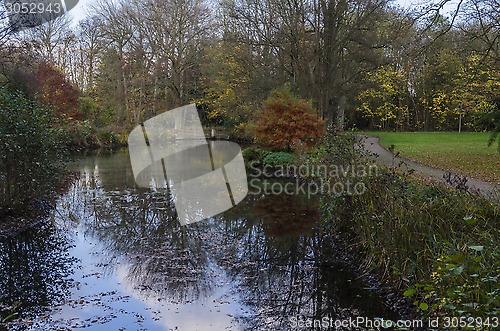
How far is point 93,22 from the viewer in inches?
1214

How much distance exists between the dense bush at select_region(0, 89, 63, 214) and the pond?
72 cm

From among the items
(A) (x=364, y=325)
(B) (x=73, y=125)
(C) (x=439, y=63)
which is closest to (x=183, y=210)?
(A) (x=364, y=325)

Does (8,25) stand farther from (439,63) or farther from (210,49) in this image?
(439,63)

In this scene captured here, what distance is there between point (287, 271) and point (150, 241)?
8.25ft

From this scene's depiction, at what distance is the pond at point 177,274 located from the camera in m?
4.52

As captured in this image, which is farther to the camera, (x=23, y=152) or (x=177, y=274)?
(x=23, y=152)

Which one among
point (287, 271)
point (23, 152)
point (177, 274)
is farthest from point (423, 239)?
point (23, 152)

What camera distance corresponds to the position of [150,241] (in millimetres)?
7227

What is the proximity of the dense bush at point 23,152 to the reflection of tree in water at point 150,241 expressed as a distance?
120cm

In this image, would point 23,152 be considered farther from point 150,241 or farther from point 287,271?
point 287,271

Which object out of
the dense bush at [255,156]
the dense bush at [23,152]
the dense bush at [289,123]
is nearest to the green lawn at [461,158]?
the dense bush at [289,123]

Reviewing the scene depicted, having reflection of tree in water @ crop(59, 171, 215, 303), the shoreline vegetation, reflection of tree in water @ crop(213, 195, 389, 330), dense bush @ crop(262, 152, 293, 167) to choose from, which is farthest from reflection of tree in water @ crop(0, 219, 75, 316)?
dense bush @ crop(262, 152, 293, 167)

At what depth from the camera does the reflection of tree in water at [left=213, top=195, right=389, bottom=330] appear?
4641 mm

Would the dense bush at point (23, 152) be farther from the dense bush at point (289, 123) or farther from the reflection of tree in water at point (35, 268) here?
the dense bush at point (289, 123)
